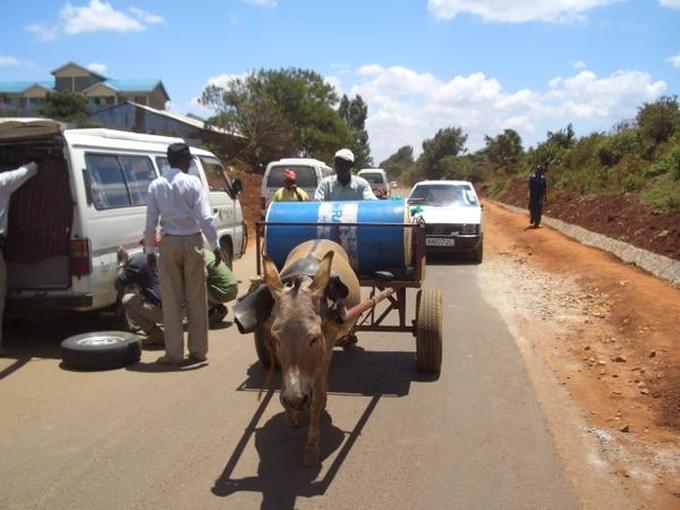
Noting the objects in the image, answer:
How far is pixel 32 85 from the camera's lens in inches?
2854

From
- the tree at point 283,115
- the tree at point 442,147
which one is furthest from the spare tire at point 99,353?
the tree at point 442,147

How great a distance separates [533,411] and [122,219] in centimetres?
491

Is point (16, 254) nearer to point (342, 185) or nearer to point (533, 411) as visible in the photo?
point (342, 185)

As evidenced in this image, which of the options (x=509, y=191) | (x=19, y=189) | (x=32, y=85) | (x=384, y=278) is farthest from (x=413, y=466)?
(x=32, y=85)

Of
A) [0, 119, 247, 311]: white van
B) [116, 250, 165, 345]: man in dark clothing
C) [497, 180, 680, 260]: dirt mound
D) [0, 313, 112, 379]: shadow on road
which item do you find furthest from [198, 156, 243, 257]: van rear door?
[497, 180, 680, 260]: dirt mound

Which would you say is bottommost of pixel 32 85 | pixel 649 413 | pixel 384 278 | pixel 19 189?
pixel 649 413

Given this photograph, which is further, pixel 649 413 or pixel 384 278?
pixel 384 278

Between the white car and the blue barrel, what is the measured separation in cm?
725

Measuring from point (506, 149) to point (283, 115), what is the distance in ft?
69.1

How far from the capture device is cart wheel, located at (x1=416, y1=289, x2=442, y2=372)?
239 inches

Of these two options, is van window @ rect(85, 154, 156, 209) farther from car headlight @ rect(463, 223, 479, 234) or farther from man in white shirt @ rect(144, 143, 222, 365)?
car headlight @ rect(463, 223, 479, 234)

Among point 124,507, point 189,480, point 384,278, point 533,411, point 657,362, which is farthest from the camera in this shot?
point 657,362

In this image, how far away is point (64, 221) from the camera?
22.8 feet

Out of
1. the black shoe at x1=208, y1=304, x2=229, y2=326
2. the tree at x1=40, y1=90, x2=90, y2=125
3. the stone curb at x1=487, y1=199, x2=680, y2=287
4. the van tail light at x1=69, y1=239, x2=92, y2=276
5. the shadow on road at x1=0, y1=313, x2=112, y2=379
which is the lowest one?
the shadow on road at x1=0, y1=313, x2=112, y2=379
